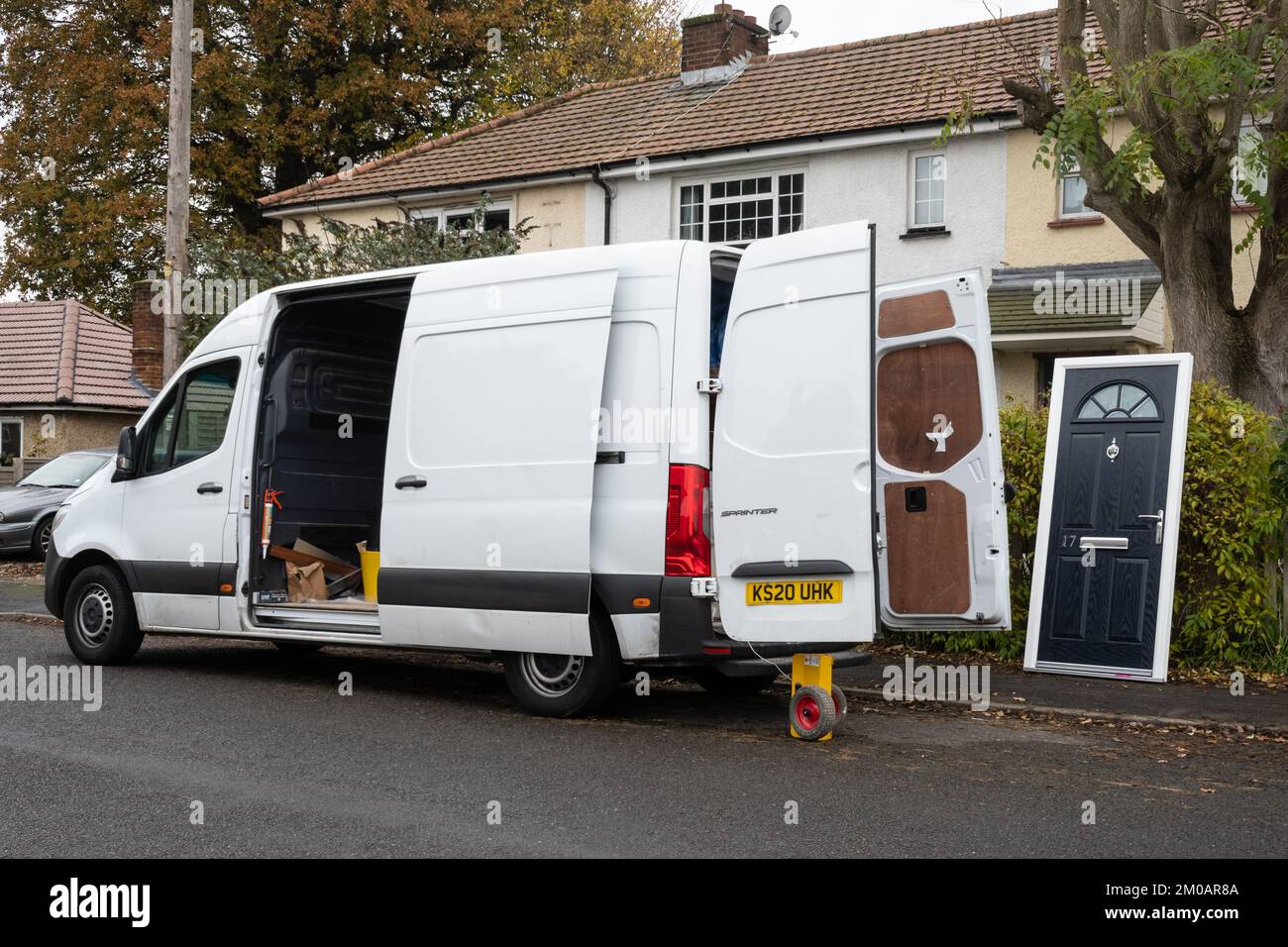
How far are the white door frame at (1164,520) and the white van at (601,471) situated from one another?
189 cm

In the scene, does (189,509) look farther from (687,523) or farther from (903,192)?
(903,192)

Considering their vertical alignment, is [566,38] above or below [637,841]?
above

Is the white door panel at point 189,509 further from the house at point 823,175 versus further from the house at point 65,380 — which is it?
the house at point 65,380

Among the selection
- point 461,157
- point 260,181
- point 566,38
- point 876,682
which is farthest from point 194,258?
point 566,38

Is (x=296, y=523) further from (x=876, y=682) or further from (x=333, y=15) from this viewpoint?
(x=333, y=15)

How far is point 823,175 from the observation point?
779 inches

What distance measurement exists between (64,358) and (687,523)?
92.1ft

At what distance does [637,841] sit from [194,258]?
14997 millimetres

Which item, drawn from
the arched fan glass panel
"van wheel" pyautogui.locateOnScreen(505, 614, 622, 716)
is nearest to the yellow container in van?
"van wheel" pyautogui.locateOnScreen(505, 614, 622, 716)

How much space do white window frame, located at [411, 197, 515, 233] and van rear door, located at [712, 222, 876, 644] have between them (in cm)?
1580

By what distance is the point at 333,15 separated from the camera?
33.3 m

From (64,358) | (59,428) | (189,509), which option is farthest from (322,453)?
(64,358)

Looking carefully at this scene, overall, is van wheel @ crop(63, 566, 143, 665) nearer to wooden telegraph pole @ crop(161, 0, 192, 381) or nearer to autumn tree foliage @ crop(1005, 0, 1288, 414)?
wooden telegraph pole @ crop(161, 0, 192, 381)

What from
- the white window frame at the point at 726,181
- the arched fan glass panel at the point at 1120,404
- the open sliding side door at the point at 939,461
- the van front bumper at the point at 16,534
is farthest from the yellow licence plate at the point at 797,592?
the van front bumper at the point at 16,534
